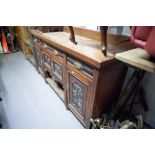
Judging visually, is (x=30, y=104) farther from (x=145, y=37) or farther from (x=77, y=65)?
(x=145, y=37)

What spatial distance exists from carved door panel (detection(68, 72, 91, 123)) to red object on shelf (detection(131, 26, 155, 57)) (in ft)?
1.87

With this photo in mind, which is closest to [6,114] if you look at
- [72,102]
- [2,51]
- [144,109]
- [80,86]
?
[72,102]

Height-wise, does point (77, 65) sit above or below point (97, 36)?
below

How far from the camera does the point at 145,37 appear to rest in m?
0.51

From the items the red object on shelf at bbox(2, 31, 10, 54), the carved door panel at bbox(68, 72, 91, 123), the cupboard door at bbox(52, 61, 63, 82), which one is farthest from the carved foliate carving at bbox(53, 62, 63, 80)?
the red object on shelf at bbox(2, 31, 10, 54)

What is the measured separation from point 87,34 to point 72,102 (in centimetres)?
79

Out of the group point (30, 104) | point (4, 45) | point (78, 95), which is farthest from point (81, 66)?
point (4, 45)

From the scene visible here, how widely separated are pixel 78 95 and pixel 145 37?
0.89m

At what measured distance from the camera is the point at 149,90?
1.21m

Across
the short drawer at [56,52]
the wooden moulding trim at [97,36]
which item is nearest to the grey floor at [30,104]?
the short drawer at [56,52]

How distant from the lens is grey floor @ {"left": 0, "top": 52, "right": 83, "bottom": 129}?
4.86ft

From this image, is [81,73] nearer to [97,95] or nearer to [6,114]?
[97,95]

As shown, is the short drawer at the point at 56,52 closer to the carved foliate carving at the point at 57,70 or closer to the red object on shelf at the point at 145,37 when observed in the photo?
the carved foliate carving at the point at 57,70

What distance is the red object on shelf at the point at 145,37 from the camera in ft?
1.43
